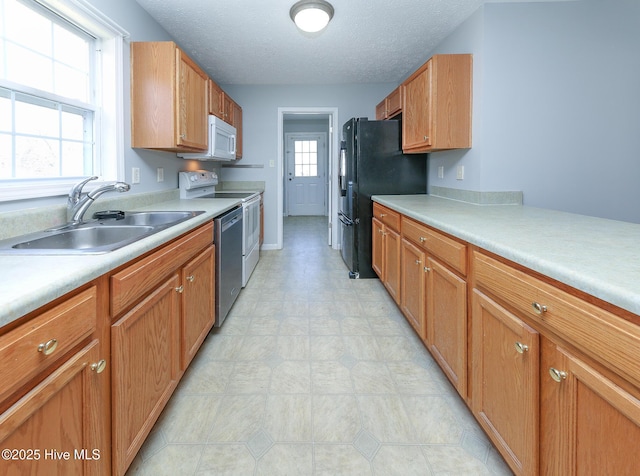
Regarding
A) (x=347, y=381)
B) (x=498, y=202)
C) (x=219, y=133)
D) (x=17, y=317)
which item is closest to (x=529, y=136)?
(x=498, y=202)

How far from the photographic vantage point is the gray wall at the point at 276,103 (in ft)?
16.7

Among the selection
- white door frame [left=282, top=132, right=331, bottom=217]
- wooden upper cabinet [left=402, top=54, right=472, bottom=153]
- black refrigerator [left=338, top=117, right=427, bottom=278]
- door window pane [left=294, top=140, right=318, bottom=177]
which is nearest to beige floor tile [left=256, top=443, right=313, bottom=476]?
wooden upper cabinet [left=402, top=54, right=472, bottom=153]

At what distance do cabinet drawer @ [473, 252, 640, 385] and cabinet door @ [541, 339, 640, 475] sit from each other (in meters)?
0.05

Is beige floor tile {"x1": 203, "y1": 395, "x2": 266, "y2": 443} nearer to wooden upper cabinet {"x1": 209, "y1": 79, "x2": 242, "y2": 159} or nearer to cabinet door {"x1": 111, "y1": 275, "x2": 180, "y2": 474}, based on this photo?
cabinet door {"x1": 111, "y1": 275, "x2": 180, "y2": 474}

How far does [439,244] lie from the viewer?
1.85 meters

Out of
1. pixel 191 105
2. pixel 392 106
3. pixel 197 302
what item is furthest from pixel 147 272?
pixel 392 106

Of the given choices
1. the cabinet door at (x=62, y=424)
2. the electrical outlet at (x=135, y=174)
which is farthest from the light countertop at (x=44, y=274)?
the electrical outlet at (x=135, y=174)

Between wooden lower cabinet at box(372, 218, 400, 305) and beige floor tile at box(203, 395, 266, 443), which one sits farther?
wooden lower cabinet at box(372, 218, 400, 305)

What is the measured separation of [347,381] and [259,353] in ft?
1.91

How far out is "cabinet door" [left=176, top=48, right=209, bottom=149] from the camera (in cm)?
256

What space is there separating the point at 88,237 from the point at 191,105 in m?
1.46

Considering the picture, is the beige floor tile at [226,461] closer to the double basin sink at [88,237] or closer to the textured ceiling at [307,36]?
the double basin sink at [88,237]

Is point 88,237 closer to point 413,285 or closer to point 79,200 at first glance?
point 79,200

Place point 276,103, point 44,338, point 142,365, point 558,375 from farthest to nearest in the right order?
point 276,103
point 142,365
point 558,375
point 44,338
